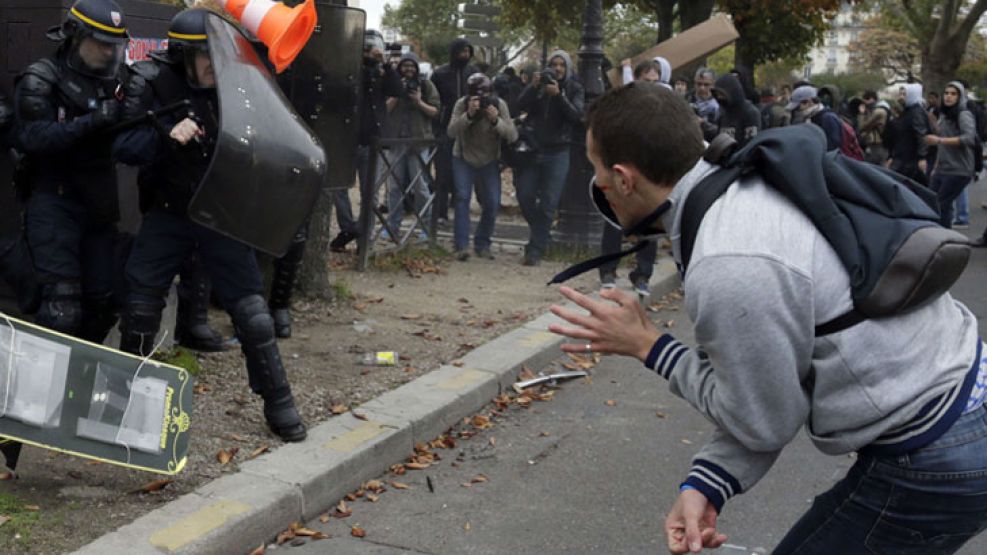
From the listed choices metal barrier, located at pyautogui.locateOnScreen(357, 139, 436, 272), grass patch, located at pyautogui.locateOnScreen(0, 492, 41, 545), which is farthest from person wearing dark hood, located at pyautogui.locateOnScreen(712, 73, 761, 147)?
grass patch, located at pyautogui.locateOnScreen(0, 492, 41, 545)

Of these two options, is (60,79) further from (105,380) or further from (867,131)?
(867,131)

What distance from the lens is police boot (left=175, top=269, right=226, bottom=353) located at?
6566mm

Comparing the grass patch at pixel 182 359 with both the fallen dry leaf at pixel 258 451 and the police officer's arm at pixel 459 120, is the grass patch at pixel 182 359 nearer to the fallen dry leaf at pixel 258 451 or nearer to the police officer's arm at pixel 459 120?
the fallen dry leaf at pixel 258 451

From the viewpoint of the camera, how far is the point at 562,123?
10.6 metres

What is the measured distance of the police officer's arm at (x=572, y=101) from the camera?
34.8 feet

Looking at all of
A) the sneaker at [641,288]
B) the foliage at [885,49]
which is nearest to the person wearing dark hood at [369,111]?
the sneaker at [641,288]

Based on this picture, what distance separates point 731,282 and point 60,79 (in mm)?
3707

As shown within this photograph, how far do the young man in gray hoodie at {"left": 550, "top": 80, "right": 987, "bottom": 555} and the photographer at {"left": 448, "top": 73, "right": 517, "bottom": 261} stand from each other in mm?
8146

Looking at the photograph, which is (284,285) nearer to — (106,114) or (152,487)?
(106,114)

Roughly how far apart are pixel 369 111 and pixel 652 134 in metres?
7.69

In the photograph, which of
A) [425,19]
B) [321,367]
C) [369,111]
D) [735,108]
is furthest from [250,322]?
[425,19]

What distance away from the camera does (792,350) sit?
2.14 metres

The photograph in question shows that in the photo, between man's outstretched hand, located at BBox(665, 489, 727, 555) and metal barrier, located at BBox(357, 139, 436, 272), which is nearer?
man's outstretched hand, located at BBox(665, 489, 727, 555)

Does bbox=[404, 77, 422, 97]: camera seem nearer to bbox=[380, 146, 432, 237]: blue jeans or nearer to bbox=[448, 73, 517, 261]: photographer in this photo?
bbox=[448, 73, 517, 261]: photographer
